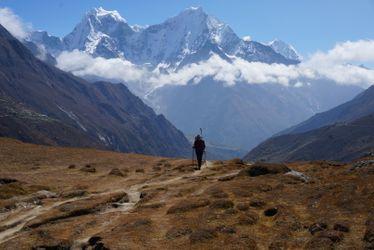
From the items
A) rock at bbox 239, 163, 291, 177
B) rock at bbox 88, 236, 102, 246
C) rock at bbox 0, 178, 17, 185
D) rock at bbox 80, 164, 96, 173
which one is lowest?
rock at bbox 88, 236, 102, 246

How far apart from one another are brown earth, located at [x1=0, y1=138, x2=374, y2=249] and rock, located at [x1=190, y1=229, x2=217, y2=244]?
0.06m

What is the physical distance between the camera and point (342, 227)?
98.5ft

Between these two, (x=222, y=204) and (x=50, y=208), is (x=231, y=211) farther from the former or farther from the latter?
(x=50, y=208)

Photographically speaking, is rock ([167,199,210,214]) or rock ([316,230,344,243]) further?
rock ([167,199,210,214])

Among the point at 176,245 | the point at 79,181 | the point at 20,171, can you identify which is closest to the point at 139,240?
the point at 176,245

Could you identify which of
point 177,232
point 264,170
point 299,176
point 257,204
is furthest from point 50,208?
point 299,176

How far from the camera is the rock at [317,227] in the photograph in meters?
30.5

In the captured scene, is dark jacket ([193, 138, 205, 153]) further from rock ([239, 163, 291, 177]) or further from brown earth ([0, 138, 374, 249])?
rock ([239, 163, 291, 177])

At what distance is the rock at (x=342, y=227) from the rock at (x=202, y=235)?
23.5 feet

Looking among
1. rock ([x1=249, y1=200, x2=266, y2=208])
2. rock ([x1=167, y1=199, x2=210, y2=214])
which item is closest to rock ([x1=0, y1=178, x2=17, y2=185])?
rock ([x1=167, y1=199, x2=210, y2=214])

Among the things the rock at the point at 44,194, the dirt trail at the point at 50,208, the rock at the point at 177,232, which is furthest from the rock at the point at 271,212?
the rock at the point at 44,194

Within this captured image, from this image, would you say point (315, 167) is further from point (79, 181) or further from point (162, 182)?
point (79, 181)

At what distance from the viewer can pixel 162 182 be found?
54.1m

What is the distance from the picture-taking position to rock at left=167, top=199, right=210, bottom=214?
37578mm
